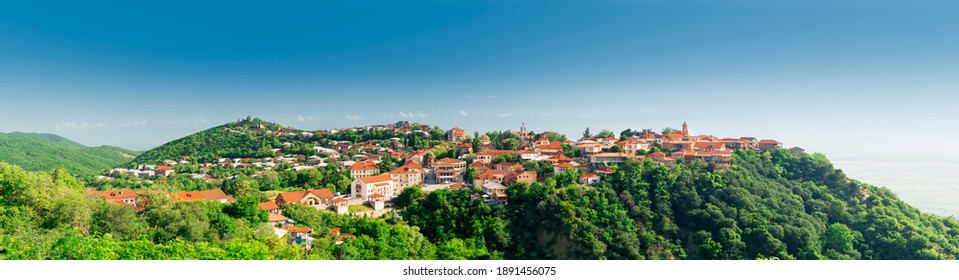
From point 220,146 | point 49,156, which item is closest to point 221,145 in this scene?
point 220,146

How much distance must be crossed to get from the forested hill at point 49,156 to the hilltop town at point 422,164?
223cm

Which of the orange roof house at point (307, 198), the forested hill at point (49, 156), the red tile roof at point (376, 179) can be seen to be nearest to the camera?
the orange roof house at point (307, 198)

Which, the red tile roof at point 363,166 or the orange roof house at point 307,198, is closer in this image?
the orange roof house at point 307,198

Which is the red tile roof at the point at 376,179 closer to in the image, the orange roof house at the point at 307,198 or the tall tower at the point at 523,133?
the orange roof house at the point at 307,198

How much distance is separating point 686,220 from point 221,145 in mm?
26066

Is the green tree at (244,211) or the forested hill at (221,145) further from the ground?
the forested hill at (221,145)

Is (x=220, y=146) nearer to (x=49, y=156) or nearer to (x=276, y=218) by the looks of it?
(x=49, y=156)

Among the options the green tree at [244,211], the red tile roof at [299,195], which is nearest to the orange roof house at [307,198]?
the red tile roof at [299,195]

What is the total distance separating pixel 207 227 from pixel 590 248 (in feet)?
23.9

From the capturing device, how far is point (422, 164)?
64.6 ft

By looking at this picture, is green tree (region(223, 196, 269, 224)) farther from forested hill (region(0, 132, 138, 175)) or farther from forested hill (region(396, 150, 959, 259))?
forested hill (region(0, 132, 138, 175))

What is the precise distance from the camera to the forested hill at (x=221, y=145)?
25.2 metres

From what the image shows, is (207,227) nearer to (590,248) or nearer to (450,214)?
(450,214)

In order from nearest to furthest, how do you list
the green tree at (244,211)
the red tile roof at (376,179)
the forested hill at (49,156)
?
the green tree at (244,211) → the red tile roof at (376,179) → the forested hill at (49,156)
